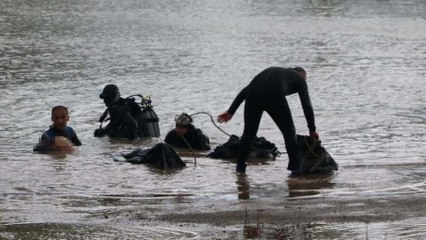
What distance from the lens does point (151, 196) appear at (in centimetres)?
1143

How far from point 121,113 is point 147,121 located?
2.05 ft

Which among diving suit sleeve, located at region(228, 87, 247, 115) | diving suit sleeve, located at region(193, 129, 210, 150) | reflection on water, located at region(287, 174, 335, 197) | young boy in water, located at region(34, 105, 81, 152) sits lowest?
reflection on water, located at region(287, 174, 335, 197)

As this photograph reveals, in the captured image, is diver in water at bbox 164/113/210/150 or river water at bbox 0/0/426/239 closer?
river water at bbox 0/0/426/239

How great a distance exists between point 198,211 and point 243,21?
134 ft

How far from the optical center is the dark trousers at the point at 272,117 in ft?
41.8

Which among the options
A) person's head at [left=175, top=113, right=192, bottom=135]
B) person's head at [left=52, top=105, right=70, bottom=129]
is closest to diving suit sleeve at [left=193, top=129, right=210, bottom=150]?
person's head at [left=175, top=113, right=192, bottom=135]

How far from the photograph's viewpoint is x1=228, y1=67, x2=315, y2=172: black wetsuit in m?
12.6

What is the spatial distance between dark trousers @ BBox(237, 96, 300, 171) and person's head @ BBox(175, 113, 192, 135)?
2031 millimetres

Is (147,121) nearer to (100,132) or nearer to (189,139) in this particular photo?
(100,132)

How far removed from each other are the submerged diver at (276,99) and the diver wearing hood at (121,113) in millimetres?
3711

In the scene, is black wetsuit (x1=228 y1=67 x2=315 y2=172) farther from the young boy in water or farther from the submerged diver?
the young boy in water

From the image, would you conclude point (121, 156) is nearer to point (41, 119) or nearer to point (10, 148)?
point (10, 148)

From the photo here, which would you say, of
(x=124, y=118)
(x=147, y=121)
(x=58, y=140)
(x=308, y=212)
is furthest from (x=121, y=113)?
(x=308, y=212)

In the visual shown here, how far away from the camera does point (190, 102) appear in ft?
73.7
